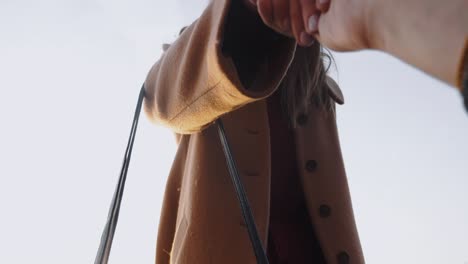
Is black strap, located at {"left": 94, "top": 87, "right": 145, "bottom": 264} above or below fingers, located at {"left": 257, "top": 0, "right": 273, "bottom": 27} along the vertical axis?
below

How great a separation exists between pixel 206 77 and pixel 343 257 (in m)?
0.30

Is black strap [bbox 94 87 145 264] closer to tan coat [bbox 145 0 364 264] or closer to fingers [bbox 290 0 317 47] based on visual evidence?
tan coat [bbox 145 0 364 264]

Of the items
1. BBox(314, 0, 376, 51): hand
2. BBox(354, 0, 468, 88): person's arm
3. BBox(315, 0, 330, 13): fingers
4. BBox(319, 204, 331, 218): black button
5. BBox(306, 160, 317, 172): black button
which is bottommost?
BBox(319, 204, 331, 218): black button

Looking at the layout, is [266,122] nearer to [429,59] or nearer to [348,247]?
[348,247]

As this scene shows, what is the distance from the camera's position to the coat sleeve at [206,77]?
0.34 m

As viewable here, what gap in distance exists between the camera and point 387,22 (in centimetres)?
19

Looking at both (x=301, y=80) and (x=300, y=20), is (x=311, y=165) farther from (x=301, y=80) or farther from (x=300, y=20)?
(x=300, y=20)

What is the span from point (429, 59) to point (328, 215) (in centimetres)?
41

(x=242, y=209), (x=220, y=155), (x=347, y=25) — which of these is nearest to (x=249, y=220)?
(x=242, y=209)

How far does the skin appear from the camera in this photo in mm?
150

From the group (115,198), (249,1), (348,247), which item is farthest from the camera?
(348,247)

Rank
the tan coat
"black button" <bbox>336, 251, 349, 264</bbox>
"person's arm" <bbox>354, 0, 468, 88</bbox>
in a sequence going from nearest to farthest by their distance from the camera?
"person's arm" <bbox>354, 0, 468, 88</bbox> → the tan coat → "black button" <bbox>336, 251, 349, 264</bbox>

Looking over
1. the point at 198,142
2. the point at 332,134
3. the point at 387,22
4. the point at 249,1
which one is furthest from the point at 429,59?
the point at 332,134

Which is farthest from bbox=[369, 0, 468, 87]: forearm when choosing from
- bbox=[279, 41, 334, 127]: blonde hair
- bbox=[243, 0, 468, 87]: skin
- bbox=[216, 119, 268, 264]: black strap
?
bbox=[279, 41, 334, 127]: blonde hair
